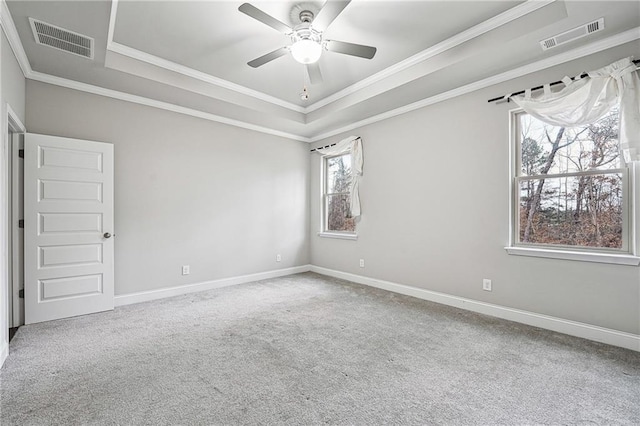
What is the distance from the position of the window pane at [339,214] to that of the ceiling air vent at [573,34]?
326 cm

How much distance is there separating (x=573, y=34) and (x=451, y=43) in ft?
3.20

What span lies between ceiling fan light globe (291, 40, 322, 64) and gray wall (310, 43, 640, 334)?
1.99 m

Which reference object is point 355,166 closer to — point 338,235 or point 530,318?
point 338,235

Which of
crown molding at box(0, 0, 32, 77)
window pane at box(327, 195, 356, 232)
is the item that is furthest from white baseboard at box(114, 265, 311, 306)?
crown molding at box(0, 0, 32, 77)

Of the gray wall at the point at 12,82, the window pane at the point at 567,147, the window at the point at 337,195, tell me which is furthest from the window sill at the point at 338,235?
the gray wall at the point at 12,82

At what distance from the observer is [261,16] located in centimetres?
223

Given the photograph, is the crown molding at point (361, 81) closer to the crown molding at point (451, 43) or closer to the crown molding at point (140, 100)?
the crown molding at point (451, 43)

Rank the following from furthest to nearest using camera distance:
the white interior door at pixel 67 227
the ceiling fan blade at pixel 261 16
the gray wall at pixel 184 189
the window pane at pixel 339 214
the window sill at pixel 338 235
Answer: the window pane at pixel 339 214 → the window sill at pixel 338 235 → the gray wall at pixel 184 189 → the white interior door at pixel 67 227 → the ceiling fan blade at pixel 261 16

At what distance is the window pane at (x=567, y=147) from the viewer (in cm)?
269

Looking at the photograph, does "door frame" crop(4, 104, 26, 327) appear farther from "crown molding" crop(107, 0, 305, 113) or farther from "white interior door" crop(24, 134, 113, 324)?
"crown molding" crop(107, 0, 305, 113)

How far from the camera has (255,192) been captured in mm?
5008

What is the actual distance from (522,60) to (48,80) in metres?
5.00

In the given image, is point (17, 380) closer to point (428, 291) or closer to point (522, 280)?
point (428, 291)

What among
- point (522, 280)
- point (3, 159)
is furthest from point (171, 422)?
point (522, 280)
